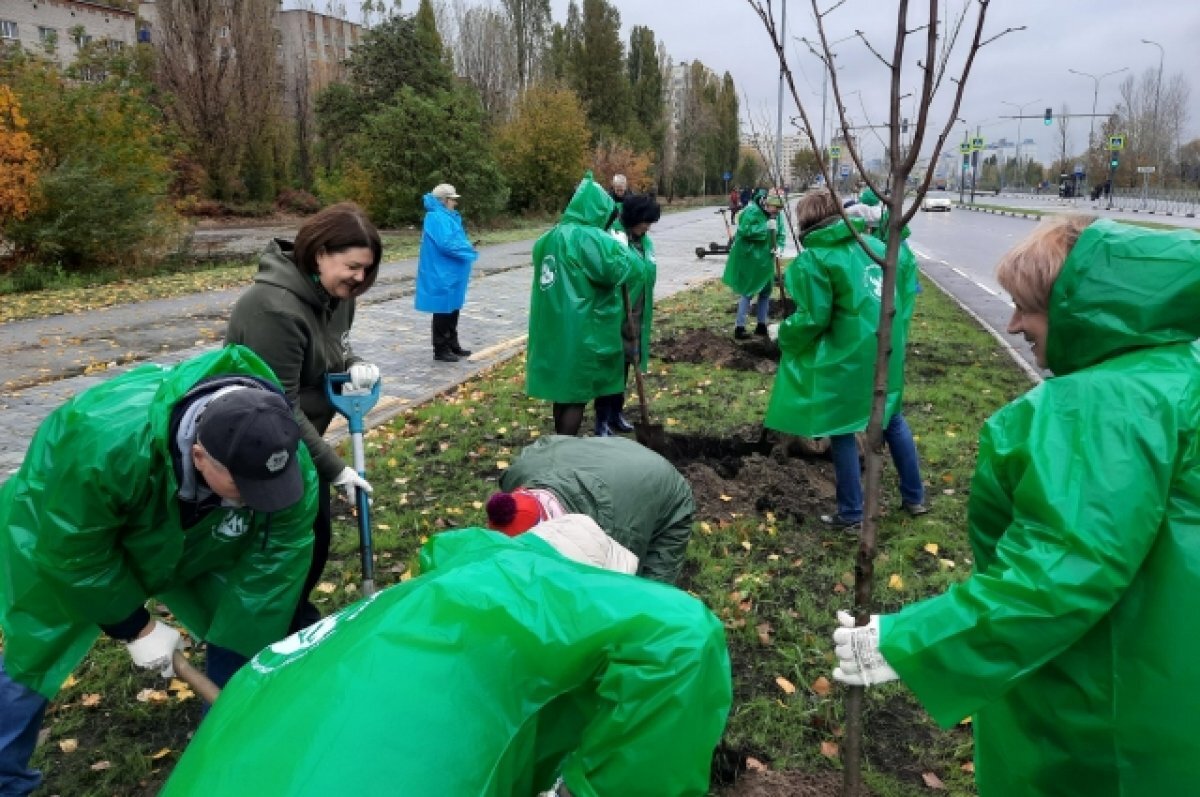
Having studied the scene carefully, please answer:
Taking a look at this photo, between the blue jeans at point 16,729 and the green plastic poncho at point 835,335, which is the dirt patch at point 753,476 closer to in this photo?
the green plastic poncho at point 835,335

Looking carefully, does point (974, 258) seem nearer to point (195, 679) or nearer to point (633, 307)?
point (633, 307)

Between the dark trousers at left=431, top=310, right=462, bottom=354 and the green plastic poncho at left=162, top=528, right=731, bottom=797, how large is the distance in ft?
24.8

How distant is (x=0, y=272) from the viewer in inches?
575

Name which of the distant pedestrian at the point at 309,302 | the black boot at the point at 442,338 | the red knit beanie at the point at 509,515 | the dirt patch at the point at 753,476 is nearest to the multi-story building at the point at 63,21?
the black boot at the point at 442,338

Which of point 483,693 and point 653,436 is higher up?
point 483,693

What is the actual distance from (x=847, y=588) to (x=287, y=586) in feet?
8.28

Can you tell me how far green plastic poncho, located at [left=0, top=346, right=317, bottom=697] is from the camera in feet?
6.93

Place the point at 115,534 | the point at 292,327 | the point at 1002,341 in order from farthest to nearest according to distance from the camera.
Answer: the point at 1002,341 → the point at 292,327 → the point at 115,534

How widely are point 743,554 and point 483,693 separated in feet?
10.5

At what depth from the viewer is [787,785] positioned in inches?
109

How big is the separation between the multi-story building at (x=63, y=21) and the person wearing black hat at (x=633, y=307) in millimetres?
48964

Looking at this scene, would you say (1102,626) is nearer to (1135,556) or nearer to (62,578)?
(1135,556)

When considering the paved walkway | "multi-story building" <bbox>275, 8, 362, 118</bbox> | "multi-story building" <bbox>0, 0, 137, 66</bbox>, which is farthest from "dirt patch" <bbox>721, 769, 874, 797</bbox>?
"multi-story building" <bbox>0, 0, 137, 66</bbox>

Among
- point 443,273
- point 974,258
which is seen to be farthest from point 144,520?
point 974,258
